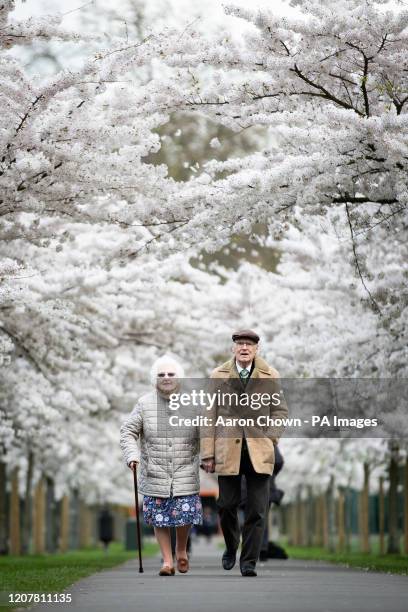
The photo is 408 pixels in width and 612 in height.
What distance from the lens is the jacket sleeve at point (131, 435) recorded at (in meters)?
12.3

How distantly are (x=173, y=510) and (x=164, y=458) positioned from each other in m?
0.48

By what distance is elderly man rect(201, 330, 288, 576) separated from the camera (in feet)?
39.3

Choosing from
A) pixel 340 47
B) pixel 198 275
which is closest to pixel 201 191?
pixel 340 47

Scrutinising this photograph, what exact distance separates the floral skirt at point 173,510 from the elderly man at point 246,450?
273mm

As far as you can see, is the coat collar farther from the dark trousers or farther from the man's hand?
the man's hand

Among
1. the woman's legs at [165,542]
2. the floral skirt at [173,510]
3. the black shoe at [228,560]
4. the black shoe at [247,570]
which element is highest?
the floral skirt at [173,510]

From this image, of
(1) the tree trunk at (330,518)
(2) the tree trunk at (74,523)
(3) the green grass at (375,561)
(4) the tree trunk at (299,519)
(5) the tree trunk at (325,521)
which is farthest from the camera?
(2) the tree trunk at (74,523)

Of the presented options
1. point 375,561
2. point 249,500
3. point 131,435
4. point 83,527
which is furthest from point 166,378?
point 83,527

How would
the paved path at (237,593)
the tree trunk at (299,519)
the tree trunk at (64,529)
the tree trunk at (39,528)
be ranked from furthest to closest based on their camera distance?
the tree trunk at (299,519) → the tree trunk at (64,529) → the tree trunk at (39,528) → the paved path at (237,593)

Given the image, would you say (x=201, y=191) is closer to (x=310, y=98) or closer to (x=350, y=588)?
(x=310, y=98)

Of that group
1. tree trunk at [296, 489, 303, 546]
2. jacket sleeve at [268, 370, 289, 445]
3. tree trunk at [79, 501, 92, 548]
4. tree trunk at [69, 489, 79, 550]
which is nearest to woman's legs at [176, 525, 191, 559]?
jacket sleeve at [268, 370, 289, 445]

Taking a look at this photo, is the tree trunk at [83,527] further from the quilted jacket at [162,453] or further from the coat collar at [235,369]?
the coat collar at [235,369]

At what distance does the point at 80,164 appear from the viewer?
15.0m

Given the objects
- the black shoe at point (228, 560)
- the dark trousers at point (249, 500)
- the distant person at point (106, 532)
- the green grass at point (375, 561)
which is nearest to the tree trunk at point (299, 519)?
the distant person at point (106, 532)
